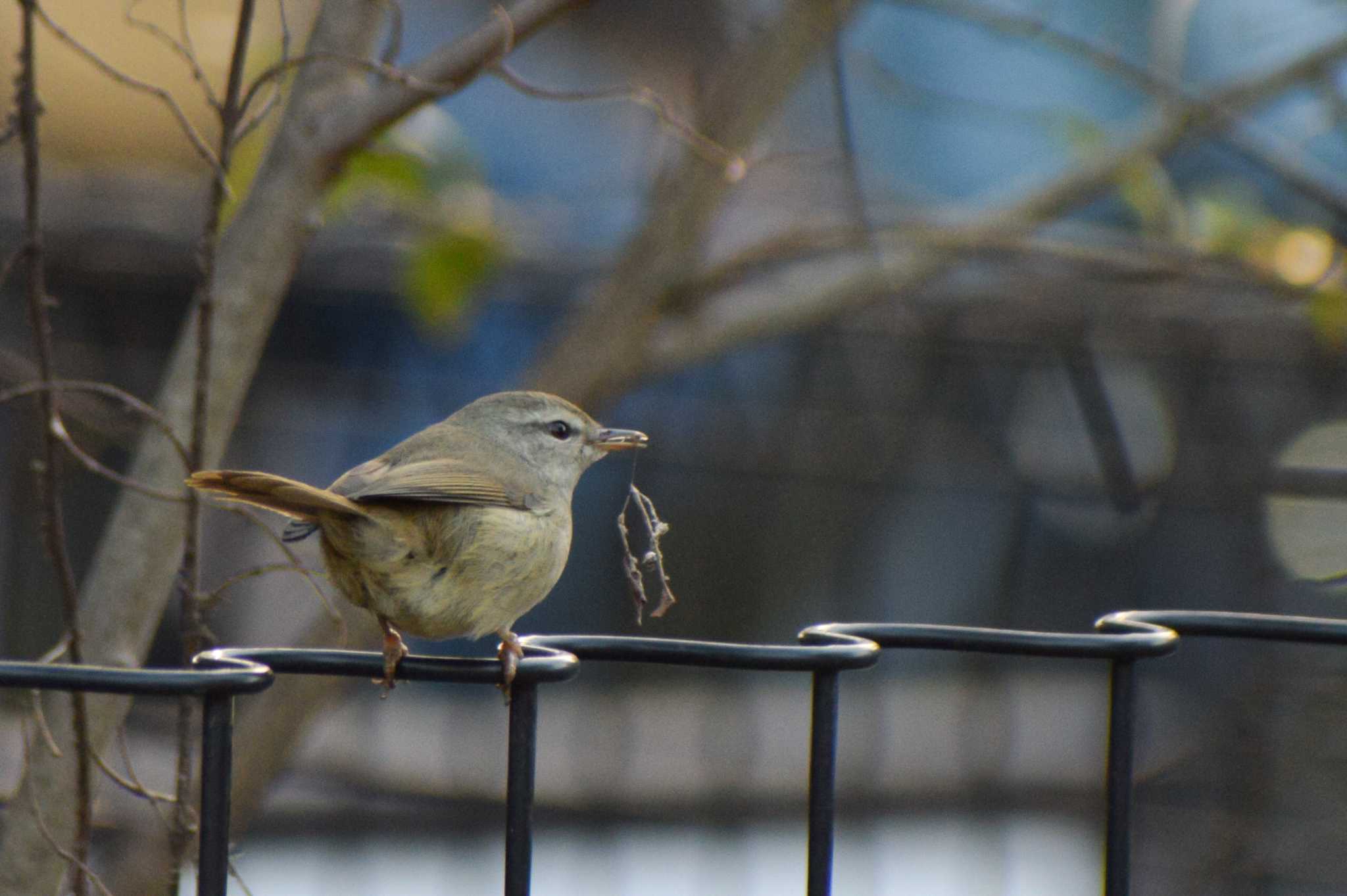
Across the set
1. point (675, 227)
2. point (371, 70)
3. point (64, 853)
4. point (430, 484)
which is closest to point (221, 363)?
point (430, 484)

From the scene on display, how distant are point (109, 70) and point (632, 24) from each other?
7.37 m

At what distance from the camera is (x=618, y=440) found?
2.39 meters

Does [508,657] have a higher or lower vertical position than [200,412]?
lower

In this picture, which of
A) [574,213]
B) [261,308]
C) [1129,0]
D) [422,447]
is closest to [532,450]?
[422,447]

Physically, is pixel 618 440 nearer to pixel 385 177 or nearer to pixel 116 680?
pixel 385 177

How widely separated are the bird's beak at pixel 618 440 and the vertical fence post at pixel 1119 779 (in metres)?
0.97

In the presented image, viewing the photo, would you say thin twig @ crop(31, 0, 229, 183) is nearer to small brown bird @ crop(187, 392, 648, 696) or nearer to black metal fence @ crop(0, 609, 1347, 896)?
small brown bird @ crop(187, 392, 648, 696)

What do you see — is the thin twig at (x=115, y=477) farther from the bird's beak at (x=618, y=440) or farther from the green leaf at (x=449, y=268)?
the green leaf at (x=449, y=268)

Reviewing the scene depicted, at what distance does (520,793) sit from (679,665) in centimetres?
19

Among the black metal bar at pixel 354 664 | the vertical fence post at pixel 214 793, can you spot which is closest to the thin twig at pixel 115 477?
the black metal bar at pixel 354 664

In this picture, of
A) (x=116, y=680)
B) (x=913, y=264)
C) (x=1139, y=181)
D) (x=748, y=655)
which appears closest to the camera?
(x=116, y=680)

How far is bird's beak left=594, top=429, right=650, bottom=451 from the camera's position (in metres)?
2.31

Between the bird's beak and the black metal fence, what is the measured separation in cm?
79

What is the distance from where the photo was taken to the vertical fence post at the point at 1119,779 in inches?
58.0
